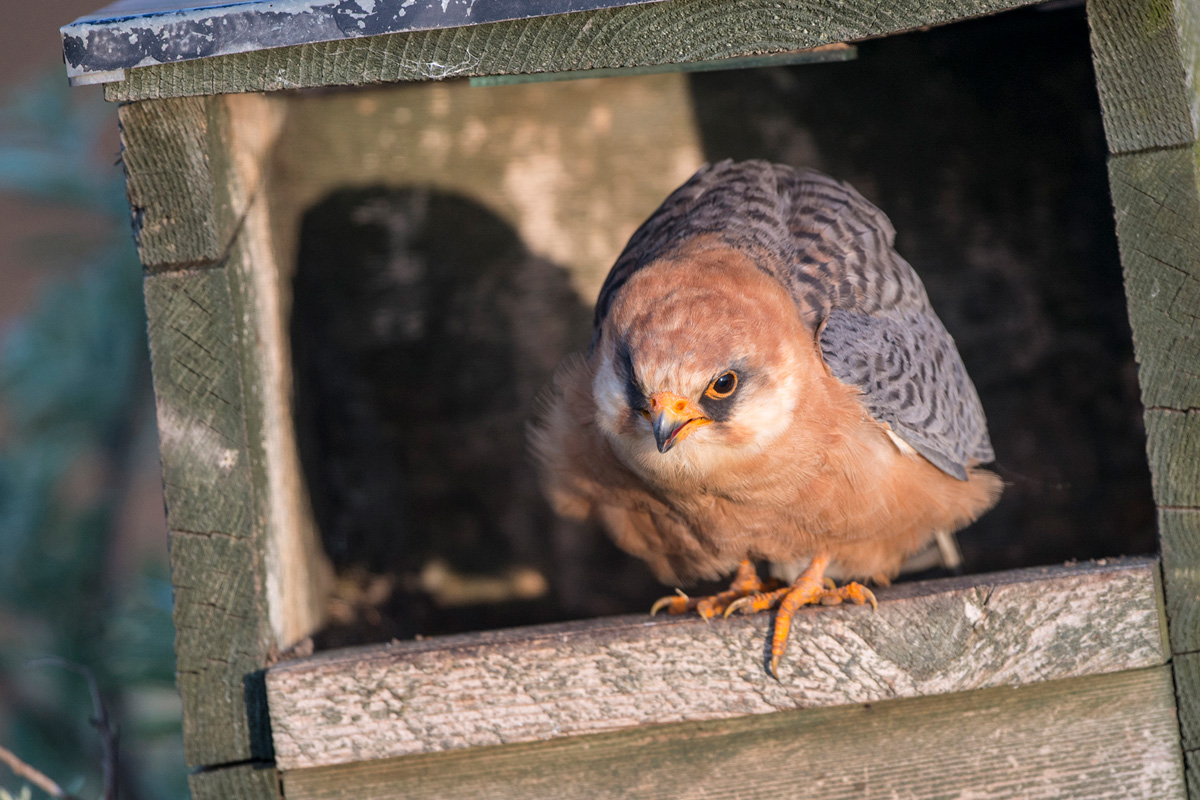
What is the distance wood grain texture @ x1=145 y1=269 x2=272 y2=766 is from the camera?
2.36 meters

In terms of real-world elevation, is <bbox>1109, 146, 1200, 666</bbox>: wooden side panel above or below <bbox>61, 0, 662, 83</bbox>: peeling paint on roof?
below

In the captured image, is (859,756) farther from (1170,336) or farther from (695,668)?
(1170,336)

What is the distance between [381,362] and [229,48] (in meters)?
1.67

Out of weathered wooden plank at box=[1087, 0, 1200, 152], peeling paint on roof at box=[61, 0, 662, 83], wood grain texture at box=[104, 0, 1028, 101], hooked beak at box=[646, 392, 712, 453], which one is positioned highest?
peeling paint on roof at box=[61, 0, 662, 83]

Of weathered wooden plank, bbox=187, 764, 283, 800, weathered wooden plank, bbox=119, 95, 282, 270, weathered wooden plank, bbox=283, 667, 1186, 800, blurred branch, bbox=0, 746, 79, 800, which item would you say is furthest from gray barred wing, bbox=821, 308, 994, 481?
blurred branch, bbox=0, 746, 79, 800

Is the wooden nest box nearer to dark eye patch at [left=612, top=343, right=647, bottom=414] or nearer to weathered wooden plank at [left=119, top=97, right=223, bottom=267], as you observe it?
weathered wooden plank at [left=119, top=97, right=223, bottom=267]

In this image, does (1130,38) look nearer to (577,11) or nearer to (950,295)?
(577,11)

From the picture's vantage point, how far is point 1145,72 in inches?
89.5

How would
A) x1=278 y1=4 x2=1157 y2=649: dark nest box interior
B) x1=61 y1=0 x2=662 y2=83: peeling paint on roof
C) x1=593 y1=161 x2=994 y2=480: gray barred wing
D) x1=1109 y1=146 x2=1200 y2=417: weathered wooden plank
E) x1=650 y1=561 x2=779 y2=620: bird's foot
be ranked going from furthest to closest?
x1=278 y1=4 x2=1157 y2=649: dark nest box interior
x1=650 y1=561 x2=779 y2=620: bird's foot
x1=593 y1=161 x2=994 y2=480: gray barred wing
x1=1109 y1=146 x2=1200 y2=417: weathered wooden plank
x1=61 y1=0 x2=662 y2=83: peeling paint on roof

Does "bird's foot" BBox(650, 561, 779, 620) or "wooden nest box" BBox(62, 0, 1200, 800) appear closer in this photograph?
"wooden nest box" BBox(62, 0, 1200, 800)

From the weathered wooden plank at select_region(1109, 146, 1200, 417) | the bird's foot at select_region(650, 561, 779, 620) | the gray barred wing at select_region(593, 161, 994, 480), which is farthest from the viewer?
the bird's foot at select_region(650, 561, 779, 620)

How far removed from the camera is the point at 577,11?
7.28 feet

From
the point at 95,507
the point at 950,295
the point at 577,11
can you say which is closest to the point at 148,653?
the point at 95,507

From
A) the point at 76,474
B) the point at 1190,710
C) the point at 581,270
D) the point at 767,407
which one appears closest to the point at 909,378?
the point at 767,407
